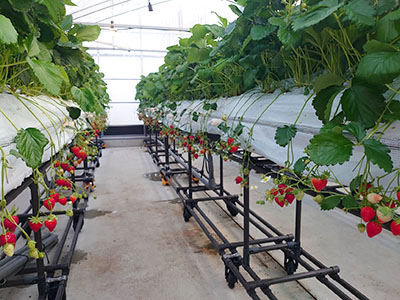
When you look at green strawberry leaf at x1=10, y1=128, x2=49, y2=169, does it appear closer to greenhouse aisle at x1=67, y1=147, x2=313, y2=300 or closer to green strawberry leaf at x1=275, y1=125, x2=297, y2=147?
green strawberry leaf at x1=275, y1=125, x2=297, y2=147

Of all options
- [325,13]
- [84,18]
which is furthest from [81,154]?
[84,18]

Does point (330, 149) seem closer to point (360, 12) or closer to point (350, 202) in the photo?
point (350, 202)

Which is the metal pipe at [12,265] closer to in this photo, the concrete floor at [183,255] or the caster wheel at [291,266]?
the concrete floor at [183,255]

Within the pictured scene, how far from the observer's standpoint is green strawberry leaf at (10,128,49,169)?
0.71 meters

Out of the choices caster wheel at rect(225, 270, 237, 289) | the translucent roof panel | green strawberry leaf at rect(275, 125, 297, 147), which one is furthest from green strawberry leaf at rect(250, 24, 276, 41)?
the translucent roof panel

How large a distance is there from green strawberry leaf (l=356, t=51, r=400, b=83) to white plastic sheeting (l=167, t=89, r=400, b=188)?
166 millimetres

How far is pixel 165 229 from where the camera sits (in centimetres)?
282

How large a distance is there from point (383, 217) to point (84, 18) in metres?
8.43

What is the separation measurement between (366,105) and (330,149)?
0.17 m

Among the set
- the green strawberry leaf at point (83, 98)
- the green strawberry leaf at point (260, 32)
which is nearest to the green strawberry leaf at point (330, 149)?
the green strawberry leaf at point (260, 32)

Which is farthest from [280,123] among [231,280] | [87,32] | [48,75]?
[87,32]

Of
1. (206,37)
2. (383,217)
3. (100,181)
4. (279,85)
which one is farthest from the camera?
(100,181)

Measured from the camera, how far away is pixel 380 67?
0.57 metres

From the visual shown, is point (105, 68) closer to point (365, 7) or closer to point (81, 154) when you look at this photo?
point (81, 154)
